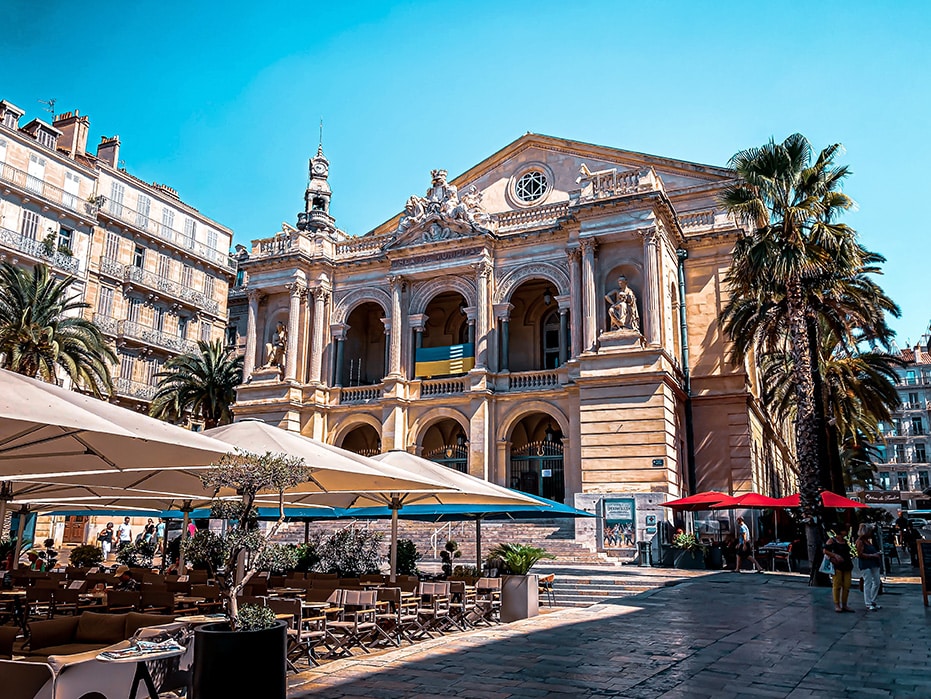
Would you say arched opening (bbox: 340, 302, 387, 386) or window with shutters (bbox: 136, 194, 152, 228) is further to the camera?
window with shutters (bbox: 136, 194, 152, 228)

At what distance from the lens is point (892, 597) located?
16.7 metres

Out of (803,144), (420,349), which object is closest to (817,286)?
(803,144)

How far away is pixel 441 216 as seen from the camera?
3319cm

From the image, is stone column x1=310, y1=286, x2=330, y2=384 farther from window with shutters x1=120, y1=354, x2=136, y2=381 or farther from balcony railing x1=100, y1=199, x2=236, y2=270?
balcony railing x1=100, y1=199, x2=236, y2=270

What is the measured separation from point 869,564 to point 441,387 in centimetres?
2014

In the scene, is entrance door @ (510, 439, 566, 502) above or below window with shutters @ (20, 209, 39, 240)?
below

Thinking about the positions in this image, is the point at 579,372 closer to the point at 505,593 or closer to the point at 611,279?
the point at 611,279

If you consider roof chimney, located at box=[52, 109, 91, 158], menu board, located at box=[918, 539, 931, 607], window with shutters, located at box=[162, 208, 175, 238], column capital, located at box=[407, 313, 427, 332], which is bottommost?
menu board, located at box=[918, 539, 931, 607]

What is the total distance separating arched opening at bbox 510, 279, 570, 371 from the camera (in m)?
35.5

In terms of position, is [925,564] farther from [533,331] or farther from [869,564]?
[533,331]

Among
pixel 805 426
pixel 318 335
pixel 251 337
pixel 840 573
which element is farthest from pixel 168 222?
pixel 840 573

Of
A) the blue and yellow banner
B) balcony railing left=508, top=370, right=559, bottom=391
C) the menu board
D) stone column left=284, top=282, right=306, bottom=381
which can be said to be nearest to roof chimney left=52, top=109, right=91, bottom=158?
stone column left=284, top=282, right=306, bottom=381

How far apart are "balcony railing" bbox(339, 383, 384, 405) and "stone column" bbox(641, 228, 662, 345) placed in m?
11.8

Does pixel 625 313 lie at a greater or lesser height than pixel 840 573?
greater
